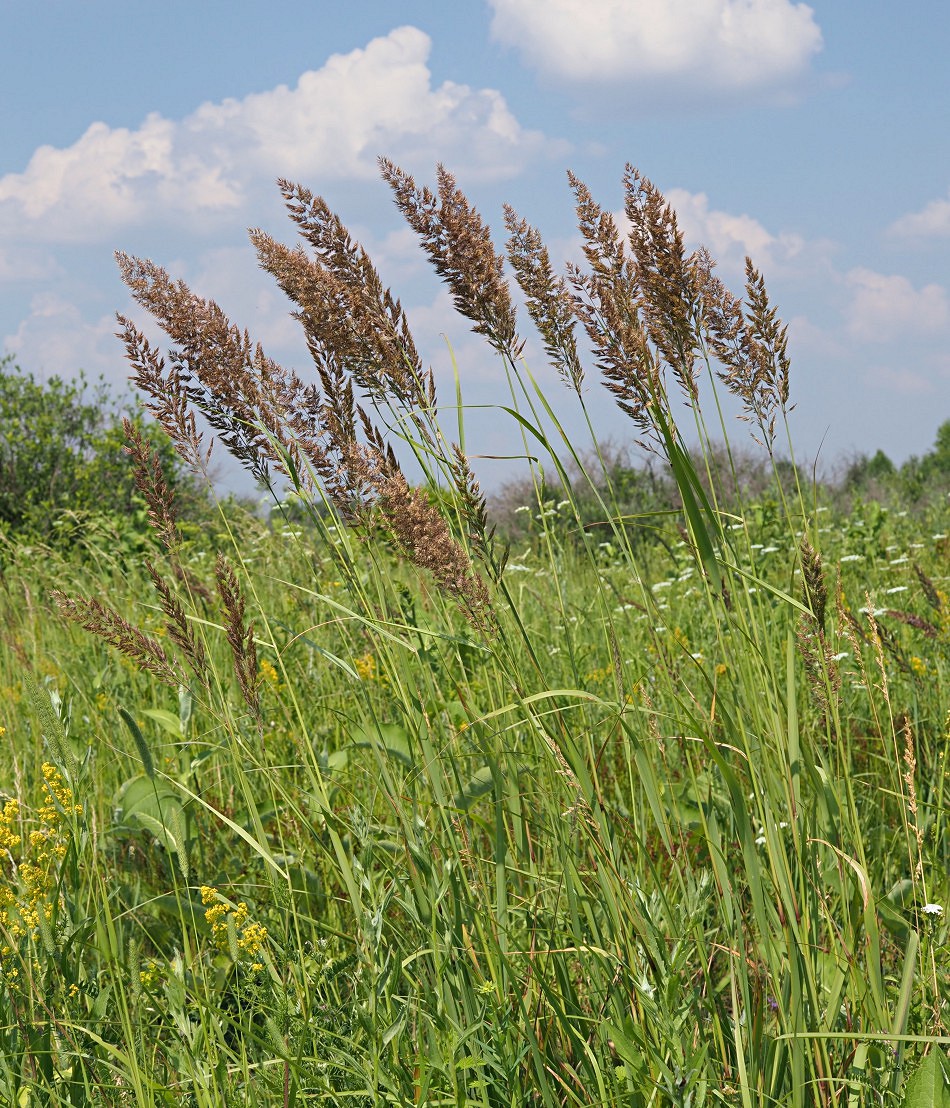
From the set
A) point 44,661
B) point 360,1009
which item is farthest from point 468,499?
point 44,661

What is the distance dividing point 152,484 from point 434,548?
621 mm

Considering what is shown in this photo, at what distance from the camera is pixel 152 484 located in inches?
71.0

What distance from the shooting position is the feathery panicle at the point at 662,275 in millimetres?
1700

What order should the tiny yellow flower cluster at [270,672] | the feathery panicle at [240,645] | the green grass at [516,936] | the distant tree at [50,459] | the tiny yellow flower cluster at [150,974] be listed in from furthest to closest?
the distant tree at [50,459], the tiny yellow flower cluster at [270,672], the tiny yellow flower cluster at [150,974], the feathery panicle at [240,645], the green grass at [516,936]

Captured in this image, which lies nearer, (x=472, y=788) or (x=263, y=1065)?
(x=263, y=1065)

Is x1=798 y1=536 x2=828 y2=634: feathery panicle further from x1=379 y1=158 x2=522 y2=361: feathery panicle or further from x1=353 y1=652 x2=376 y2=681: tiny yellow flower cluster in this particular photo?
x1=353 y1=652 x2=376 y2=681: tiny yellow flower cluster

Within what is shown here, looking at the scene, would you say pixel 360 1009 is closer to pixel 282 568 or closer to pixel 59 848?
pixel 59 848

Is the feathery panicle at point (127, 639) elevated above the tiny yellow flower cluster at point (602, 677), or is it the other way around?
the feathery panicle at point (127, 639)

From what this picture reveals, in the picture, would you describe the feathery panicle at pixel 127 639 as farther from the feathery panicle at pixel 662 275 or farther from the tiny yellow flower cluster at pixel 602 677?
the tiny yellow flower cluster at pixel 602 677

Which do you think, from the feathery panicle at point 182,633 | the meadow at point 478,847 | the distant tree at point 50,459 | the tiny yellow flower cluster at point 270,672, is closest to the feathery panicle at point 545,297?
the meadow at point 478,847

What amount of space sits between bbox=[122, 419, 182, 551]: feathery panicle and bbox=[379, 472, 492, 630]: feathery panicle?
1.55 feet

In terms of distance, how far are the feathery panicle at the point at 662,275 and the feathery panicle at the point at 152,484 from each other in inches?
37.1

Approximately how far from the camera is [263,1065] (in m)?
1.68

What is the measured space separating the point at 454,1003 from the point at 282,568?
158 inches
